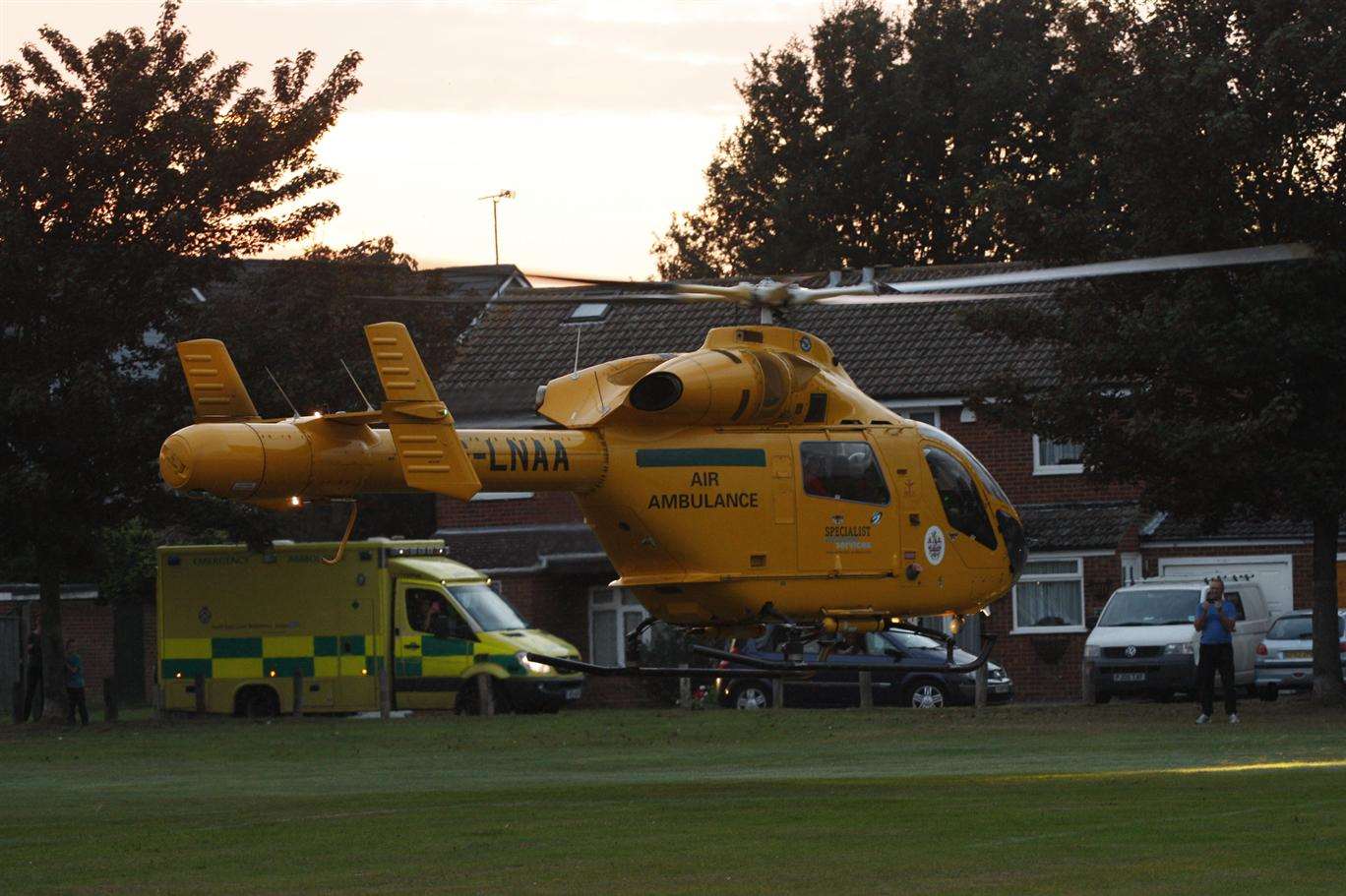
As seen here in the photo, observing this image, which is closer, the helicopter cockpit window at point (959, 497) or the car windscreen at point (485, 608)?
the helicopter cockpit window at point (959, 497)

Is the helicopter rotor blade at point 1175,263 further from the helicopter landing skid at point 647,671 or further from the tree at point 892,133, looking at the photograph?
the tree at point 892,133

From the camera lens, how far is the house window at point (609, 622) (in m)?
48.5

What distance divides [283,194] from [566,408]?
57.1 feet

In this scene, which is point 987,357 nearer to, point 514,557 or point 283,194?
point 514,557

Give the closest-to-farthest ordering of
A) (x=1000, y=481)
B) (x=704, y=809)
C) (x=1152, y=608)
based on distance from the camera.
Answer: (x=704, y=809), (x=1152, y=608), (x=1000, y=481)

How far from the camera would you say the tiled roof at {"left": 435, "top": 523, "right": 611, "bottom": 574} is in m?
47.8

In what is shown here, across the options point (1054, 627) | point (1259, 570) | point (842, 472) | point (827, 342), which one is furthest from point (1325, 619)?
point (827, 342)

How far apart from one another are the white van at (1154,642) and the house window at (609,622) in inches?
508

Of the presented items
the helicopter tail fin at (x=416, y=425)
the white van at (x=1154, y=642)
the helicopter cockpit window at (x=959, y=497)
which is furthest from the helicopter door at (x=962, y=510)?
the white van at (x=1154, y=642)

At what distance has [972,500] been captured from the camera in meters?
22.3

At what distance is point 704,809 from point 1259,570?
28.0 metres

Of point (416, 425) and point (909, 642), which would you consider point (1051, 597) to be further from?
point (416, 425)

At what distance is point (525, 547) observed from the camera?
48.6 metres

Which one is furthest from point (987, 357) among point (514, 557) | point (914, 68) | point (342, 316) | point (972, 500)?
point (972, 500)
